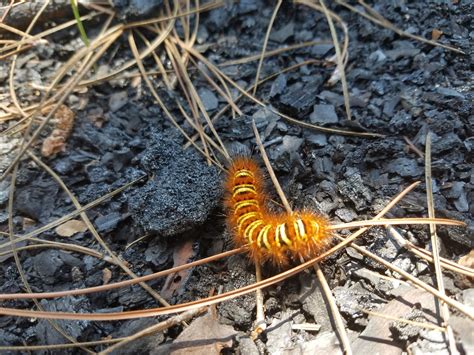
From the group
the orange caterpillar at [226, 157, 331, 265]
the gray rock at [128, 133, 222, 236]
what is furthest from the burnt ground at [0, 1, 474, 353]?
the orange caterpillar at [226, 157, 331, 265]

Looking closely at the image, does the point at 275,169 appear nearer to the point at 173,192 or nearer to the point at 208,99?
the point at 173,192

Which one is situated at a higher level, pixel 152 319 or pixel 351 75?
pixel 351 75

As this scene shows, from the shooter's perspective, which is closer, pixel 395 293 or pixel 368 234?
pixel 395 293

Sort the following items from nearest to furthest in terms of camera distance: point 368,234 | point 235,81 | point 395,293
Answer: point 395,293, point 368,234, point 235,81

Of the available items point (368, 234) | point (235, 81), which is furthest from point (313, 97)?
point (368, 234)

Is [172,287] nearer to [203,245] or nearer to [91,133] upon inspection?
[203,245]

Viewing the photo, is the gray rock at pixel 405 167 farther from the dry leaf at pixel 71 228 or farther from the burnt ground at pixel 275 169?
the dry leaf at pixel 71 228

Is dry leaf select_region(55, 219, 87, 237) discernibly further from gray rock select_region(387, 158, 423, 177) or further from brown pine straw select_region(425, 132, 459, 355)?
brown pine straw select_region(425, 132, 459, 355)
